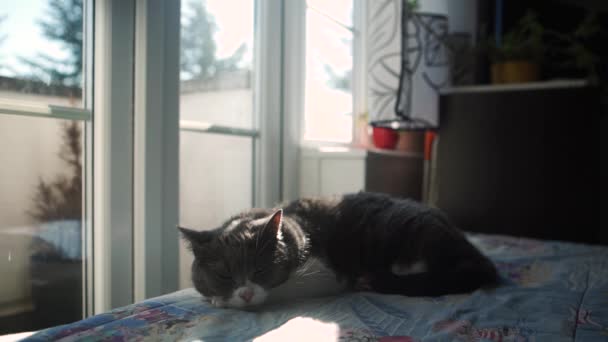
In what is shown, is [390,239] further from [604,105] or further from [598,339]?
[604,105]

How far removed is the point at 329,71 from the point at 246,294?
1.68 meters

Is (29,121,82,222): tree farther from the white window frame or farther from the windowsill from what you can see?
the windowsill

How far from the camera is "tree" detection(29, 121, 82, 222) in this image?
3.75 feet

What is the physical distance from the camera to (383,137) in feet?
8.07

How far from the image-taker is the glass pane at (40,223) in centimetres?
106

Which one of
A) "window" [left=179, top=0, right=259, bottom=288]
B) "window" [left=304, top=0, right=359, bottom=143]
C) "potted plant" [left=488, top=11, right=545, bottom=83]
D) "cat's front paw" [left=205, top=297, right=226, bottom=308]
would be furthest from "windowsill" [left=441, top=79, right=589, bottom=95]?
"cat's front paw" [left=205, top=297, right=226, bottom=308]

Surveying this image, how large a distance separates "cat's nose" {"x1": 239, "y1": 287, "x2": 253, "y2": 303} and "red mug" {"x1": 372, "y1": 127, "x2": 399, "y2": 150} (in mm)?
1590

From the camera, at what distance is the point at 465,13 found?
3.08m

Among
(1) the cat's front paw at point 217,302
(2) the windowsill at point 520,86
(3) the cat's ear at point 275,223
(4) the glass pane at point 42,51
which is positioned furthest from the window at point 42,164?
(2) the windowsill at point 520,86

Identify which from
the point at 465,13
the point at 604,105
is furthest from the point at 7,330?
the point at 465,13

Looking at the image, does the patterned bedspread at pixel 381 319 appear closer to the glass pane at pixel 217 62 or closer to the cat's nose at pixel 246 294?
the cat's nose at pixel 246 294

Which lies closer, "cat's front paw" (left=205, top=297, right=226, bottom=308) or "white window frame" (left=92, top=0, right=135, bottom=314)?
"cat's front paw" (left=205, top=297, right=226, bottom=308)

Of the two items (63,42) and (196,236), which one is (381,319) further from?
(63,42)

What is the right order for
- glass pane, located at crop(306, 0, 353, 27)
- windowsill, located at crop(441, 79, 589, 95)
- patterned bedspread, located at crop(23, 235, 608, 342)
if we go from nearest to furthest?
patterned bedspread, located at crop(23, 235, 608, 342), glass pane, located at crop(306, 0, 353, 27), windowsill, located at crop(441, 79, 589, 95)
